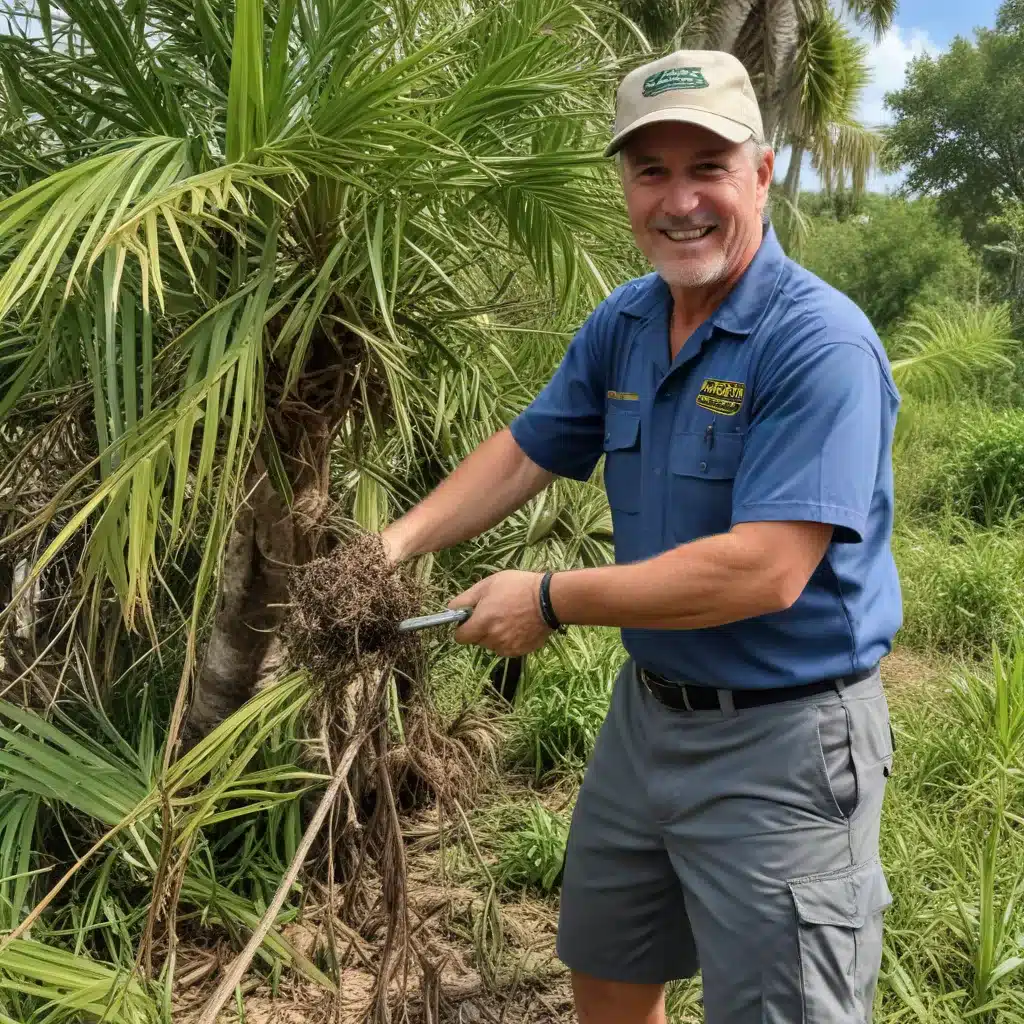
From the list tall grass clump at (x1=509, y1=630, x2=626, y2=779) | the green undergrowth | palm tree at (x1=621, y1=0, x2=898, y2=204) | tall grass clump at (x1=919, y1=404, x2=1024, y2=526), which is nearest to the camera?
→ the green undergrowth

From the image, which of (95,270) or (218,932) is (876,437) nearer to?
(95,270)

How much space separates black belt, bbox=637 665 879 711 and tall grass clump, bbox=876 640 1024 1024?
1066mm

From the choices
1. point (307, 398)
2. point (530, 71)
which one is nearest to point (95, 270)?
point (307, 398)

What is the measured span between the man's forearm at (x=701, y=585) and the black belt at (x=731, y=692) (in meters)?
0.22

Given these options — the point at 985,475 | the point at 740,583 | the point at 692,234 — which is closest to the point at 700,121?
the point at 692,234

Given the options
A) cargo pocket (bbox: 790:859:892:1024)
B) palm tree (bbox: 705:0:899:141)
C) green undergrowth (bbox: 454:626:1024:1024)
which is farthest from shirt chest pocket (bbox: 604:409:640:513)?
palm tree (bbox: 705:0:899:141)

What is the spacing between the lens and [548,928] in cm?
266

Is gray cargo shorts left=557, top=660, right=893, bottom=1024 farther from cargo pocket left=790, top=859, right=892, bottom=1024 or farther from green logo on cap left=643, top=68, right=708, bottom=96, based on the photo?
green logo on cap left=643, top=68, right=708, bottom=96

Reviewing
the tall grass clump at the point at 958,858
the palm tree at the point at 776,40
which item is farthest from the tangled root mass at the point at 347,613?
the palm tree at the point at 776,40

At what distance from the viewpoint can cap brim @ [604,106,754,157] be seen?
1.54 m

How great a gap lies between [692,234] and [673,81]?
0.26 meters

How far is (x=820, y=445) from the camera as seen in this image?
1.39 m

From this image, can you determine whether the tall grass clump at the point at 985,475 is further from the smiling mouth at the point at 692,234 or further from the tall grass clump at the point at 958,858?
the smiling mouth at the point at 692,234

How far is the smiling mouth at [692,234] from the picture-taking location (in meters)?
1.63
